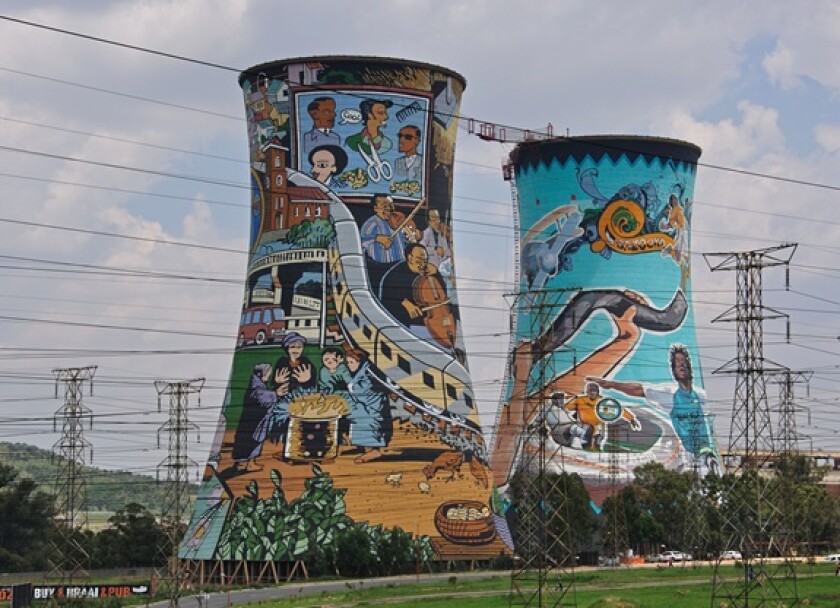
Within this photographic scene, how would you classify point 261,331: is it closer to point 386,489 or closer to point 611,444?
point 386,489

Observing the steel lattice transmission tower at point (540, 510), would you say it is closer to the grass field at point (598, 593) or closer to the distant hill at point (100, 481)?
the grass field at point (598, 593)

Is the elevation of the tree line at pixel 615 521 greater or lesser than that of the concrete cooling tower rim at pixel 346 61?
lesser

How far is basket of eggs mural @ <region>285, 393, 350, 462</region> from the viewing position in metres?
49.4

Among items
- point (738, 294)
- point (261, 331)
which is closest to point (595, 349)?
point (261, 331)

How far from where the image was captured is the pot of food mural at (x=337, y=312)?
4941cm

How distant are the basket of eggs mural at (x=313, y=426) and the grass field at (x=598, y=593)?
496 centimetres

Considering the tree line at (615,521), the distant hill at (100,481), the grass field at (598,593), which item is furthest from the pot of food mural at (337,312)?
the distant hill at (100,481)

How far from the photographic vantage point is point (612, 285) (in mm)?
61844

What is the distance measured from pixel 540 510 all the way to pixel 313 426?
7.67 meters

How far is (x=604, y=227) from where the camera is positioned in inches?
2442

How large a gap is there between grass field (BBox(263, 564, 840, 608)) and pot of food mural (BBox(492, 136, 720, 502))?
1178 cm

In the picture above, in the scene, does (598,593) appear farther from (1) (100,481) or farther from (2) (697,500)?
(1) (100,481)

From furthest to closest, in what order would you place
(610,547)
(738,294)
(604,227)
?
(610,547) < (604,227) < (738,294)

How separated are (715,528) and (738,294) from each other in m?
34.7
